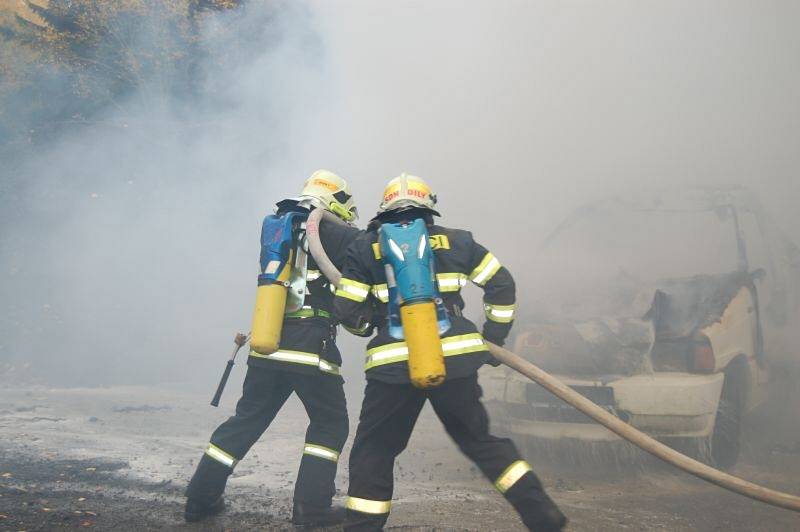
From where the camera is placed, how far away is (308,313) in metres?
2.80

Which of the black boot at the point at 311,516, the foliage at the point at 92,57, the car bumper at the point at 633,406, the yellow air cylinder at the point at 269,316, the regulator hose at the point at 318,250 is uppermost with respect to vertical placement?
the foliage at the point at 92,57

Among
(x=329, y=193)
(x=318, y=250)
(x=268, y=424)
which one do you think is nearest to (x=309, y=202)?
(x=329, y=193)

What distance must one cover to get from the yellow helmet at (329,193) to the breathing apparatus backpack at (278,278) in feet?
0.42

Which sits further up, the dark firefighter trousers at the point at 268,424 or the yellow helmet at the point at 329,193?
the yellow helmet at the point at 329,193

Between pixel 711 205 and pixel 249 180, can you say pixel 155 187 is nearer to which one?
pixel 249 180

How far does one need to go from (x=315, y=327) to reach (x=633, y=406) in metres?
1.80

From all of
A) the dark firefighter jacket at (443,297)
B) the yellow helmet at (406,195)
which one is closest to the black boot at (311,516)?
the dark firefighter jacket at (443,297)

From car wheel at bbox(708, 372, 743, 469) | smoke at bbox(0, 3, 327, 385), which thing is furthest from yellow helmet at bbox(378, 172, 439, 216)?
smoke at bbox(0, 3, 327, 385)

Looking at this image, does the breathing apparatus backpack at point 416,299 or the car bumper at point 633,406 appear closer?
the breathing apparatus backpack at point 416,299

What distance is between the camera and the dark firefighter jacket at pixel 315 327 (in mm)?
2684

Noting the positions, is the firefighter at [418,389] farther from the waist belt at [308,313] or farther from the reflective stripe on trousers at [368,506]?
the waist belt at [308,313]

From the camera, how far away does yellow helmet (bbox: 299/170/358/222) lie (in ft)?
9.63

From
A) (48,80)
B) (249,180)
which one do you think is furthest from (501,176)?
(48,80)

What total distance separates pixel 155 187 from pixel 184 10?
406 centimetres
